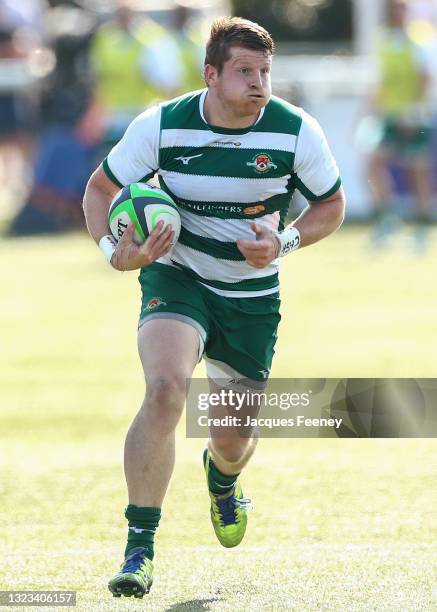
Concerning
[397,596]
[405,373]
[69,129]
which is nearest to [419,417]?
[397,596]

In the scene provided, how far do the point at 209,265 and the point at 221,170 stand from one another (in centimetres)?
38

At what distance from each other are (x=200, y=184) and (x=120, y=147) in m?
0.34

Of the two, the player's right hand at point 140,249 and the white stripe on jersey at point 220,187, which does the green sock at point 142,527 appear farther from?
the white stripe on jersey at point 220,187

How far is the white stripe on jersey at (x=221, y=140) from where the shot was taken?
5.55 metres

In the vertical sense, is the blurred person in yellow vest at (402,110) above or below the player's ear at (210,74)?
above

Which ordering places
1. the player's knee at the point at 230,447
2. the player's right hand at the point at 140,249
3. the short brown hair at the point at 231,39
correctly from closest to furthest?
1. the player's right hand at the point at 140,249
2. the short brown hair at the point at 231,39
3. the player's knee at the point at 230,447

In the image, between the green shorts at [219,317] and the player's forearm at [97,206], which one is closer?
the green shorts at [219,317]

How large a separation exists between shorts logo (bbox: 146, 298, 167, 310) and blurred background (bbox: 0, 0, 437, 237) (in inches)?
445

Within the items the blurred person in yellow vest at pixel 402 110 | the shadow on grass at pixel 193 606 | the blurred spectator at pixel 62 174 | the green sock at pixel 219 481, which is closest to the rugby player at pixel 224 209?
the green sock at pixel 219 481

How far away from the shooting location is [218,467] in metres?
6.04

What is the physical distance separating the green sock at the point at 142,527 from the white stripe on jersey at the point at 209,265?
3.42 ft

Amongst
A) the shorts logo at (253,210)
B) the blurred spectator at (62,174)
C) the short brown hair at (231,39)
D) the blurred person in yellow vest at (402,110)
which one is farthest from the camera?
the blurred spectator at (62,174)

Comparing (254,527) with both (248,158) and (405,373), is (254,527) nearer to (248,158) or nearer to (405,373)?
(248,158)

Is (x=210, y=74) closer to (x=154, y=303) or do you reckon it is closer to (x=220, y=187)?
(x=220, y=187)
